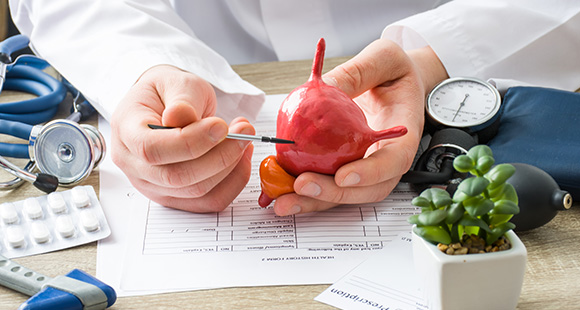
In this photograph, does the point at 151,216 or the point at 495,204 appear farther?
the point at 151,216

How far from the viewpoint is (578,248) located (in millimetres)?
594

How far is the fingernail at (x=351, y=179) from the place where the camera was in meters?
0.62

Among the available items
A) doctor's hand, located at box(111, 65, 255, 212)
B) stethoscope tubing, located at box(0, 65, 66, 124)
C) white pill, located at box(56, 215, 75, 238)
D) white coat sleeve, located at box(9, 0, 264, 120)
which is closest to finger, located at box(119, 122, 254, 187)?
doctor's hand, located at box(111, 65, 255, 212)

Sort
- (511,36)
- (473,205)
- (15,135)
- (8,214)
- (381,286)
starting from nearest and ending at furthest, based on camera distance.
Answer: (473,205), (381,286), (8,214), (15,135), (511,36)

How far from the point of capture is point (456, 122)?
2.46 ft

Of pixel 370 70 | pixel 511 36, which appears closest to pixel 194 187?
pixel 370 70

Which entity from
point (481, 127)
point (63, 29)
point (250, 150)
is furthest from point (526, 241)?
point (63, 29)

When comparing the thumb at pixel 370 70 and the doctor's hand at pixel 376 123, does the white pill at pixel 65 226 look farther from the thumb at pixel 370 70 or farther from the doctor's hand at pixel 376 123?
the thumb at pixel 370 70

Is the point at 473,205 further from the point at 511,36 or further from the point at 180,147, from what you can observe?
the point at 511,36

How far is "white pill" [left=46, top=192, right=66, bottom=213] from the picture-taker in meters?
0.67

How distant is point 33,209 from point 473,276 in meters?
0.49

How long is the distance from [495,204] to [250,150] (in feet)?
1.10

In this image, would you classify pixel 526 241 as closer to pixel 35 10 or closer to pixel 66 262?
pixel 66 262

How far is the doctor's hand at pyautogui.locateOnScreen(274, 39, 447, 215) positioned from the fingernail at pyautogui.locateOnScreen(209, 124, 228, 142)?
0.10 meters
